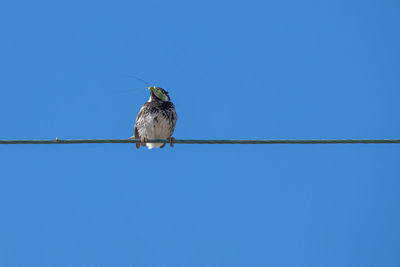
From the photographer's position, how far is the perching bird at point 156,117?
37.3 feet

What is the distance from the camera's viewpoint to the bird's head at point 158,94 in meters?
11.5

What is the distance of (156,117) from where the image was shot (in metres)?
11.3

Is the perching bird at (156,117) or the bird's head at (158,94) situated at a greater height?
the bird's head at (158,94)

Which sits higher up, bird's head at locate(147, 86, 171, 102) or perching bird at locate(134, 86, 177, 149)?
bird's head at locate(147, 86, 171, 102)

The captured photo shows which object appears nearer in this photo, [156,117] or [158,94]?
[156,117]

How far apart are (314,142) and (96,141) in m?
2.80

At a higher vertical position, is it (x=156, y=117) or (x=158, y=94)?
(x=158, y=94)

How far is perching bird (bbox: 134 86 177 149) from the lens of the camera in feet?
37.3

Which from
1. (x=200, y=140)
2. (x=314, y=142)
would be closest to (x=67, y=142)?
(x=200, y=140)

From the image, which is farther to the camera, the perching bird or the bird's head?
the bird's head

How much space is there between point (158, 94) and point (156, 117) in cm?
50

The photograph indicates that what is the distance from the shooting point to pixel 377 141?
23.9 ft

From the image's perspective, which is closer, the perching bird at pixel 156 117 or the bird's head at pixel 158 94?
the perching bird at pixel 156 117

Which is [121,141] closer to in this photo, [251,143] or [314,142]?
[251,143]
